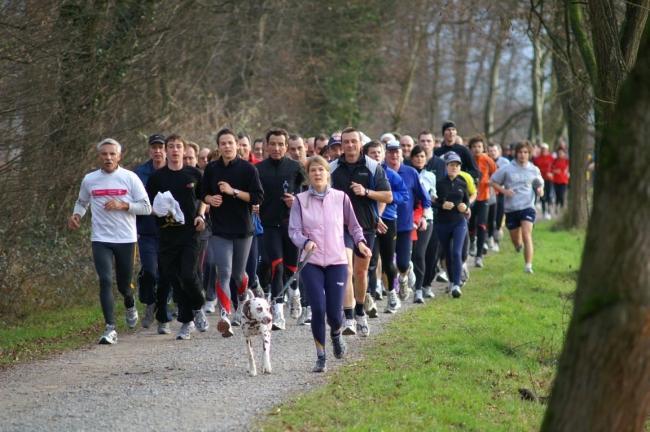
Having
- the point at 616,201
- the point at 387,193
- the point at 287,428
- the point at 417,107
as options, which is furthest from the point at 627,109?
the point at 417,107

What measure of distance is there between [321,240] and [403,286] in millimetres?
5742

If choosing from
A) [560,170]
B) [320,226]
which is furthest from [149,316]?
[560,170]

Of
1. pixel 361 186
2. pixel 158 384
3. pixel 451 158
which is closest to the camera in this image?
pixel 158 384

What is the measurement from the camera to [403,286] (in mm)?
16344

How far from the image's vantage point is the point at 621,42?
38.3 ft

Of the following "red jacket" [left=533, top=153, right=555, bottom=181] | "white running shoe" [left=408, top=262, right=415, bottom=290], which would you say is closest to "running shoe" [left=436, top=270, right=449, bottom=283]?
"white running shoe" [left=408, top=262, right=415, bottom=290]

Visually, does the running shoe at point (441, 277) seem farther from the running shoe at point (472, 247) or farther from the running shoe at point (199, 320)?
the running shoe at point (199, 320)

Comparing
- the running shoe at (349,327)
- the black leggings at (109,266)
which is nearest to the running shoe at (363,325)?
the running shoe at (349,327)

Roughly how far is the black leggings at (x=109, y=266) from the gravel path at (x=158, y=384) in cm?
47

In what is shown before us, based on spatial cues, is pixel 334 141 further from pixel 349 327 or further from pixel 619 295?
pixel 619 295

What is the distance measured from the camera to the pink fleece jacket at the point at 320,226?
10.7 metres

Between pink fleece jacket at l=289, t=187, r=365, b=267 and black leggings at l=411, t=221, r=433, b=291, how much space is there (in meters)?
5.29

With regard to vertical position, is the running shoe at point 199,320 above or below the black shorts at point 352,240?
below

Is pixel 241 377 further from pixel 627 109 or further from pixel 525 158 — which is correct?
pixel 525 158
